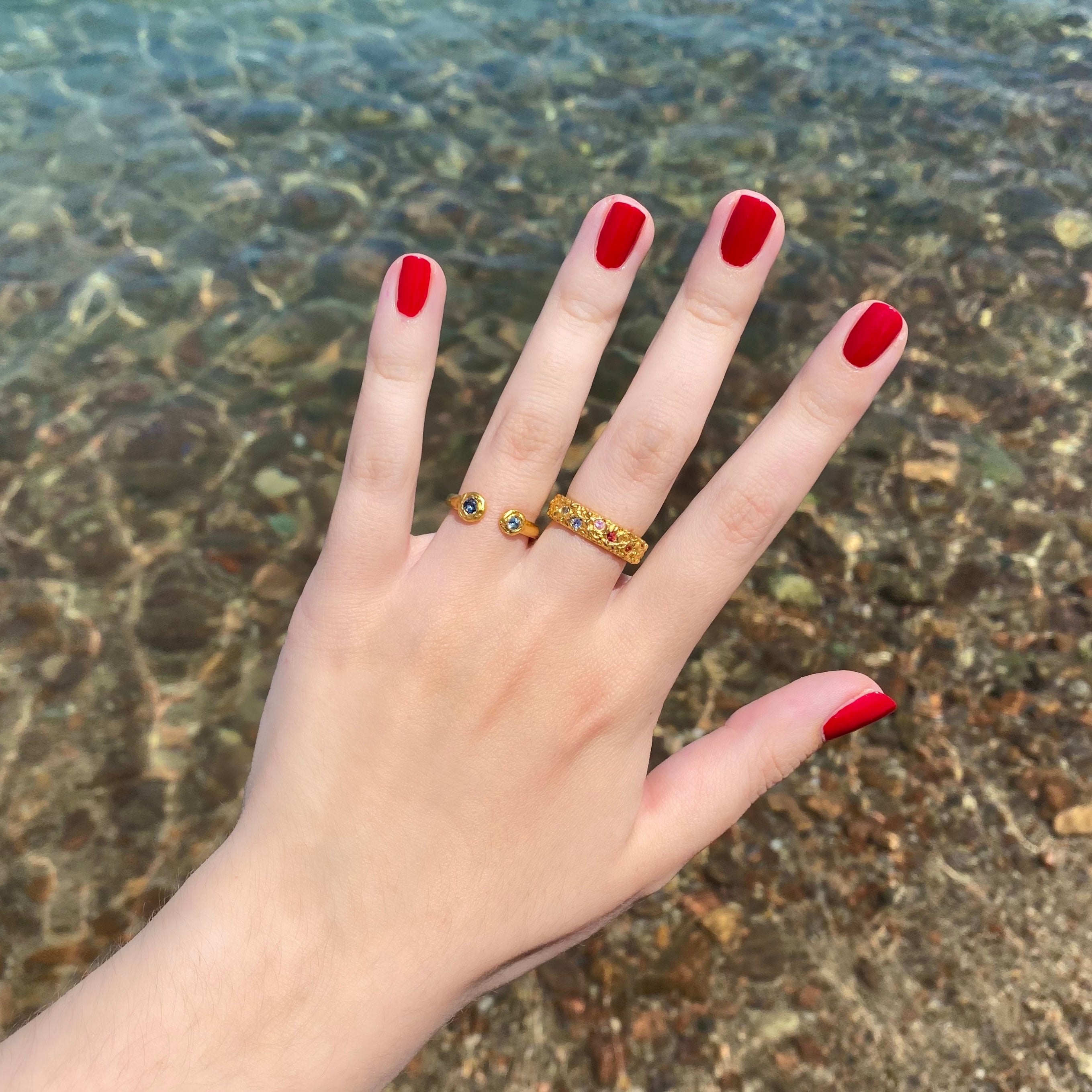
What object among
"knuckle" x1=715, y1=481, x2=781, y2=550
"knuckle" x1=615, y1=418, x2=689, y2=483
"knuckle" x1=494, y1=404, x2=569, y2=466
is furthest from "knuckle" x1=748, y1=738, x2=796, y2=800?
"knuckle" x1=494, y1=404, x2=569, y2=466

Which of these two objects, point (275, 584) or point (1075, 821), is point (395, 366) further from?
point (1075, 821)

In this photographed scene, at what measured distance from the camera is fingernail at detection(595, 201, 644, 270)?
5.94 feet

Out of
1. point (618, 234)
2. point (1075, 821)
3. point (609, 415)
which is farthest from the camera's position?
point (609, 415)

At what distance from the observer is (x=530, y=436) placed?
190cm

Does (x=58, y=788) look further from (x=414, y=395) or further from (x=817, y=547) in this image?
(x=817, y=547)

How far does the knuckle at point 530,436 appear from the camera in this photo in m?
1.90

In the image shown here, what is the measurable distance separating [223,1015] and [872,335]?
1.90 meters

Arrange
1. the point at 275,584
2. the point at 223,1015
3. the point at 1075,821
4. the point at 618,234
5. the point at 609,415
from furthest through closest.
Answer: the point at 609,415 < the point at 275,584 < the point at 1075,821 < the point at 618,234 < the point at 223,1015

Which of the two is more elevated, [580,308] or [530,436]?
[580,308]

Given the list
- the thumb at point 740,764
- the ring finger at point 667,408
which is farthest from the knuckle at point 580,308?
the thumb at point 740,764

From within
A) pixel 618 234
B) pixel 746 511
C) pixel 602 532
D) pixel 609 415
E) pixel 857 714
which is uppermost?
pixel 618 234

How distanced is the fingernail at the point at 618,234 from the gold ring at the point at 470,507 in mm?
613

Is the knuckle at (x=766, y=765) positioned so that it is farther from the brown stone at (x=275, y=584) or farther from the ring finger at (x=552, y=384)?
the brown stone at (x=275, y=584)

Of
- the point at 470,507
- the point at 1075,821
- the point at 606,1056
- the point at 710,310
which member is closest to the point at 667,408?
the point at 710,310
